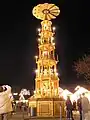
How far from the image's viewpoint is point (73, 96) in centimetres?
4281

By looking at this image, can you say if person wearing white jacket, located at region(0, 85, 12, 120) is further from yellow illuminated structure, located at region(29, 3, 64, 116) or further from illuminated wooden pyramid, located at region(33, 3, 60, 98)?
illuminated wooden pyramid, located at region(33, 3, 60, 98)

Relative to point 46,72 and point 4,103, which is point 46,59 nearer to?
point 46,72

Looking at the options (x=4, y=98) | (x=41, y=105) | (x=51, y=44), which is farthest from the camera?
(x=51, y=44)

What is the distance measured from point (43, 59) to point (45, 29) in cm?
387

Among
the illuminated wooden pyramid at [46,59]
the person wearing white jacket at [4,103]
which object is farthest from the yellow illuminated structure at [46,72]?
the person wearing white jacket at [4,103]

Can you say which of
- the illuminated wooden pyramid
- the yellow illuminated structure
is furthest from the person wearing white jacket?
the illuminated wooden pyramid

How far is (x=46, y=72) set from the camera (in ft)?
137

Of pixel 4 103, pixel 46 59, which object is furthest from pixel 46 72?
pixel 4 103

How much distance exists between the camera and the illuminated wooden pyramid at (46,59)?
40719 millimetres

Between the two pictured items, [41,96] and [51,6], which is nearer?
[41,96]

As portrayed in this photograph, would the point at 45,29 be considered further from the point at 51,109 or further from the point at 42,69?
the point at 51,109

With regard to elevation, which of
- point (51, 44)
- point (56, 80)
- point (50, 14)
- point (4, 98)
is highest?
point (50, 14)

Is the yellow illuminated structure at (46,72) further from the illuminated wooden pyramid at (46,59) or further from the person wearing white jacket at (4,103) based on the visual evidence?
the person wearing white jacket at (4,103)

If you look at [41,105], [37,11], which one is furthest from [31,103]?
[37,11]
